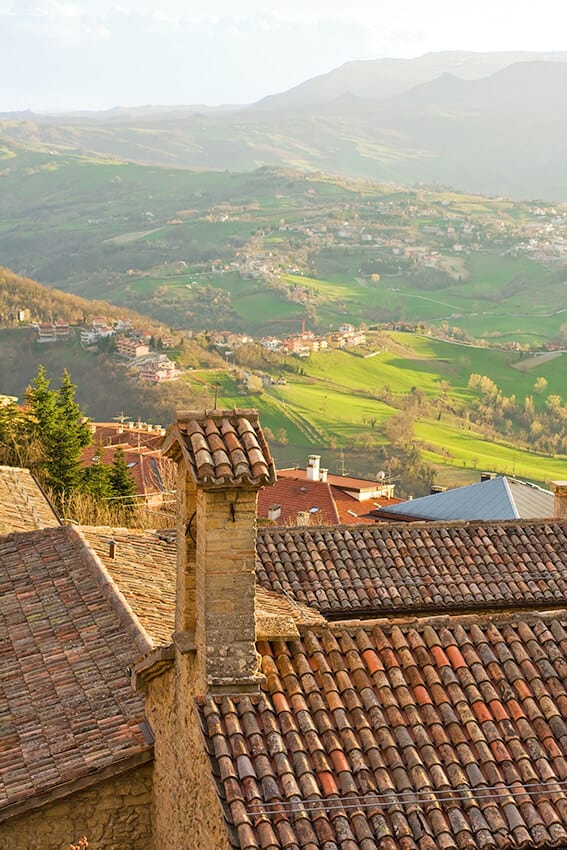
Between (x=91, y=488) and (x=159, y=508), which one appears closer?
(x=91, y=488)

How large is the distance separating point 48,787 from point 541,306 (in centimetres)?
16876

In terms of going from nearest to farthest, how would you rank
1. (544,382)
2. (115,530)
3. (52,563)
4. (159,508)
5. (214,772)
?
(214,772) < (52,563) < (115,530) < (159,508) < (544,382)

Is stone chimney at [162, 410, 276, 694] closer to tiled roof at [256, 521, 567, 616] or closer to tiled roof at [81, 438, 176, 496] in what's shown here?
tiled roof at [256, 521, 567, 616]

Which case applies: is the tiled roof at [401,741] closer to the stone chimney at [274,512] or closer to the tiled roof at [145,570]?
the tiled roof at [145,570]

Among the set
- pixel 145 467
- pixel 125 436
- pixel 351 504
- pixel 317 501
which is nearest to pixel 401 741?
pixel 317 501

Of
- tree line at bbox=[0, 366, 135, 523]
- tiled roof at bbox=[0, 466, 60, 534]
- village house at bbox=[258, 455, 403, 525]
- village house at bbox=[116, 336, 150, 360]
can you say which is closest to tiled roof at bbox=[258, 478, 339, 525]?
village house at bbox=[258, 455, 403, 525]

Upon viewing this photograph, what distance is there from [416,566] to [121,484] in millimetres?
21698

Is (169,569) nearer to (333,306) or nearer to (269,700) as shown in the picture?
(269,700)

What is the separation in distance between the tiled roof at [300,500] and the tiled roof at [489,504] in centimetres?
1200

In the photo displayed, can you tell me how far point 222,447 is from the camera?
758cm

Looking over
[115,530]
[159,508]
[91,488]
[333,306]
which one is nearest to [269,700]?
[115,530]

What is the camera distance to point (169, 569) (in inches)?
571

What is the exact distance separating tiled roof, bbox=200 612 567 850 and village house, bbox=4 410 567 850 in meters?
0.01

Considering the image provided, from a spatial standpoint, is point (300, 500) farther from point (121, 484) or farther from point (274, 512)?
point (121, 484)
